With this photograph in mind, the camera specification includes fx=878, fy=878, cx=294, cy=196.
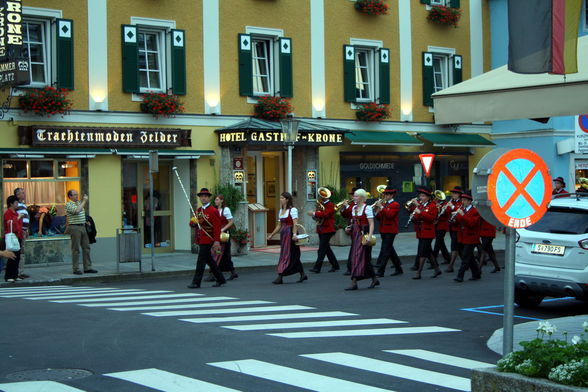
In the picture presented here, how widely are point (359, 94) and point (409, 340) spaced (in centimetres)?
1783

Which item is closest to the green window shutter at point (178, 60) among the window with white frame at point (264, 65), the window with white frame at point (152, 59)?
the window with white frame at point (152, 59)

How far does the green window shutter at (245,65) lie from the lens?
79.4ft

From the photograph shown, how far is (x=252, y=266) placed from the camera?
20531 mm

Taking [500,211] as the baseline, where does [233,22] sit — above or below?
above

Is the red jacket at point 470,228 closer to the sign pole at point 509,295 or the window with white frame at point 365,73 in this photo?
the sign pole at point 509,295

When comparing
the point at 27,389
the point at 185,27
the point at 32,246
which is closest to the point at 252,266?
the point at 32,246

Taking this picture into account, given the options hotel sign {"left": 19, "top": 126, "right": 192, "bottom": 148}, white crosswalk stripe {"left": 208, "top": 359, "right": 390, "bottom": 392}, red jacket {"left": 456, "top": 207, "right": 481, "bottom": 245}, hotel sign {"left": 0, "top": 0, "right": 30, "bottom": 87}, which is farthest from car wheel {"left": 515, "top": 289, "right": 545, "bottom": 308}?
hotel sign {"left": 19, "top": 126, "right": 192, "bottom": 148}

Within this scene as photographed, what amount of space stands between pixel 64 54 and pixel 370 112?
9.64 m

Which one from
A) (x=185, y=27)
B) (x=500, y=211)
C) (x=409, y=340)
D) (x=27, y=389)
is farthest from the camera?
(x=185, y=27)

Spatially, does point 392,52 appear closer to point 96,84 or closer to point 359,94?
point 359,94

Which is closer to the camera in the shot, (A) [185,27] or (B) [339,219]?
(A) [185,27]

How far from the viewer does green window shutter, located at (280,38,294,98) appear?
984 inches

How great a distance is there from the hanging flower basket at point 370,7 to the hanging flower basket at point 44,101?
9.97m

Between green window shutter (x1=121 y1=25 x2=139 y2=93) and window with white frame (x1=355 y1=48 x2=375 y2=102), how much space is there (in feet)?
25.4
